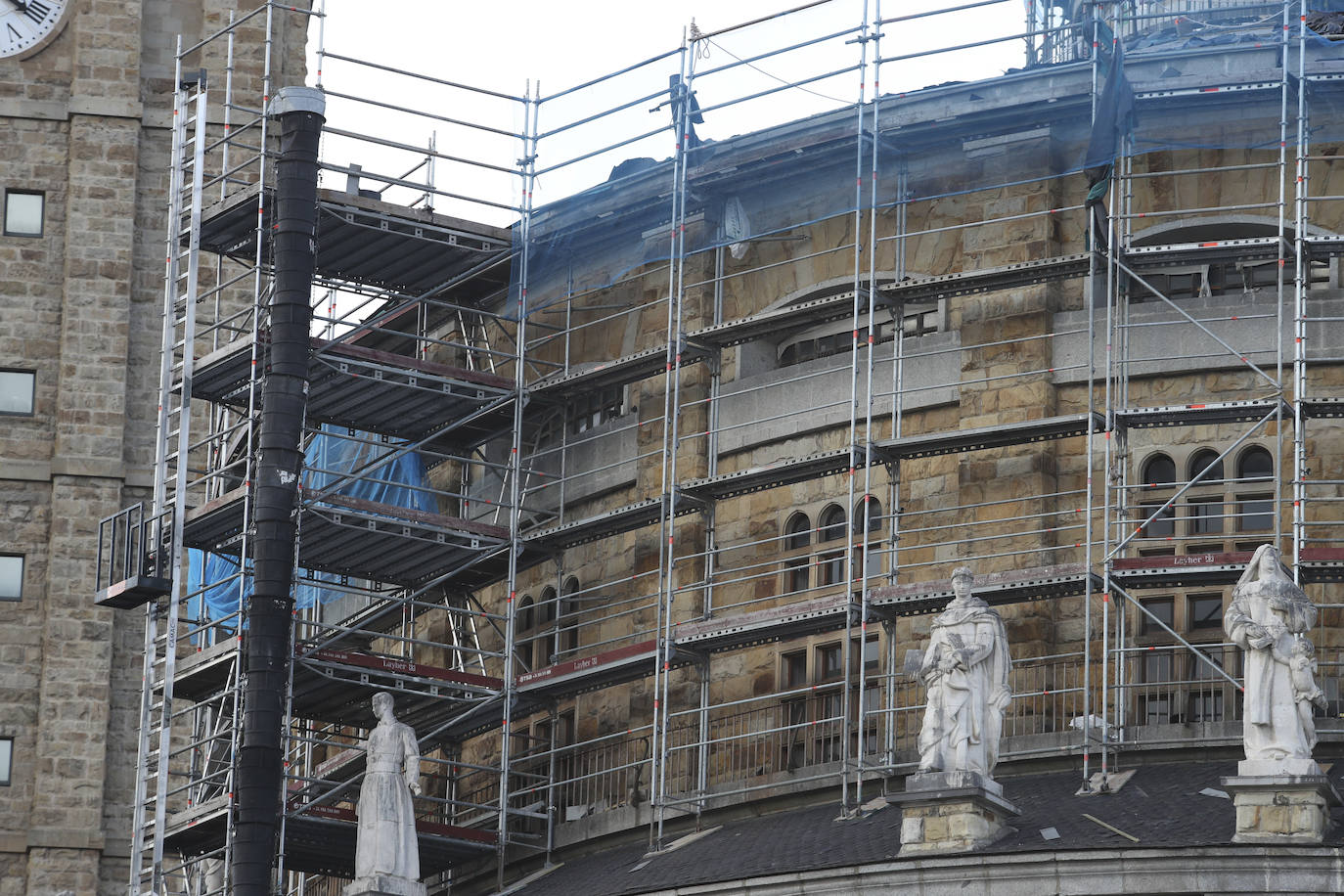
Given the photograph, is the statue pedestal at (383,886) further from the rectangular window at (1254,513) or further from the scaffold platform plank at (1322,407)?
the scaffold platform plank at (1322,407)

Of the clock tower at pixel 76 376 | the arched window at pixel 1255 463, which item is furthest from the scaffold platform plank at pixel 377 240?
the arched window at pixel 1255 463

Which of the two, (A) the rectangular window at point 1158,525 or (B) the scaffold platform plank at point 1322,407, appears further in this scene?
(A) the rectangular window at point 1158,525

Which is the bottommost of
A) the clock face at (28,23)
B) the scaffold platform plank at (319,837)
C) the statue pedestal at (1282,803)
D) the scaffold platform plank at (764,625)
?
the statue pedestal at (1282,803)

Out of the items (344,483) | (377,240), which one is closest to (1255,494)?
(377,240)

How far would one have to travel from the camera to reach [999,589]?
3725 centimetres

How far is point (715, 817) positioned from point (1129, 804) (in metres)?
7.32

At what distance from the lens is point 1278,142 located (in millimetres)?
37656

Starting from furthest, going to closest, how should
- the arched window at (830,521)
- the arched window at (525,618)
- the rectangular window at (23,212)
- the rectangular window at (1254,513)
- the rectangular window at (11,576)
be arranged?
1. the rectangular window at (23,212)
2. the rectangular window at (11,576)
3. the arched window at (525,618)
4. the arched window at (830,521)
5. the rectangular window at (1254,513)

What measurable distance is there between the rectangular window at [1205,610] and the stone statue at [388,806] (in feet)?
31.8

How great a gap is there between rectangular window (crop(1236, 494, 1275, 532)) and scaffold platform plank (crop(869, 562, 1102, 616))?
7.55 feet

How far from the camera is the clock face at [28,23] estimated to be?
56.3m

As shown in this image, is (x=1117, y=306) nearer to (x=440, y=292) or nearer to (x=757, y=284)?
(x=757, y=284)

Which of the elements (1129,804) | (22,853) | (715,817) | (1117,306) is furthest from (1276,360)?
(22,853)

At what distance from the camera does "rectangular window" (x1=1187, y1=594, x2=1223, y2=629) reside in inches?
1505
